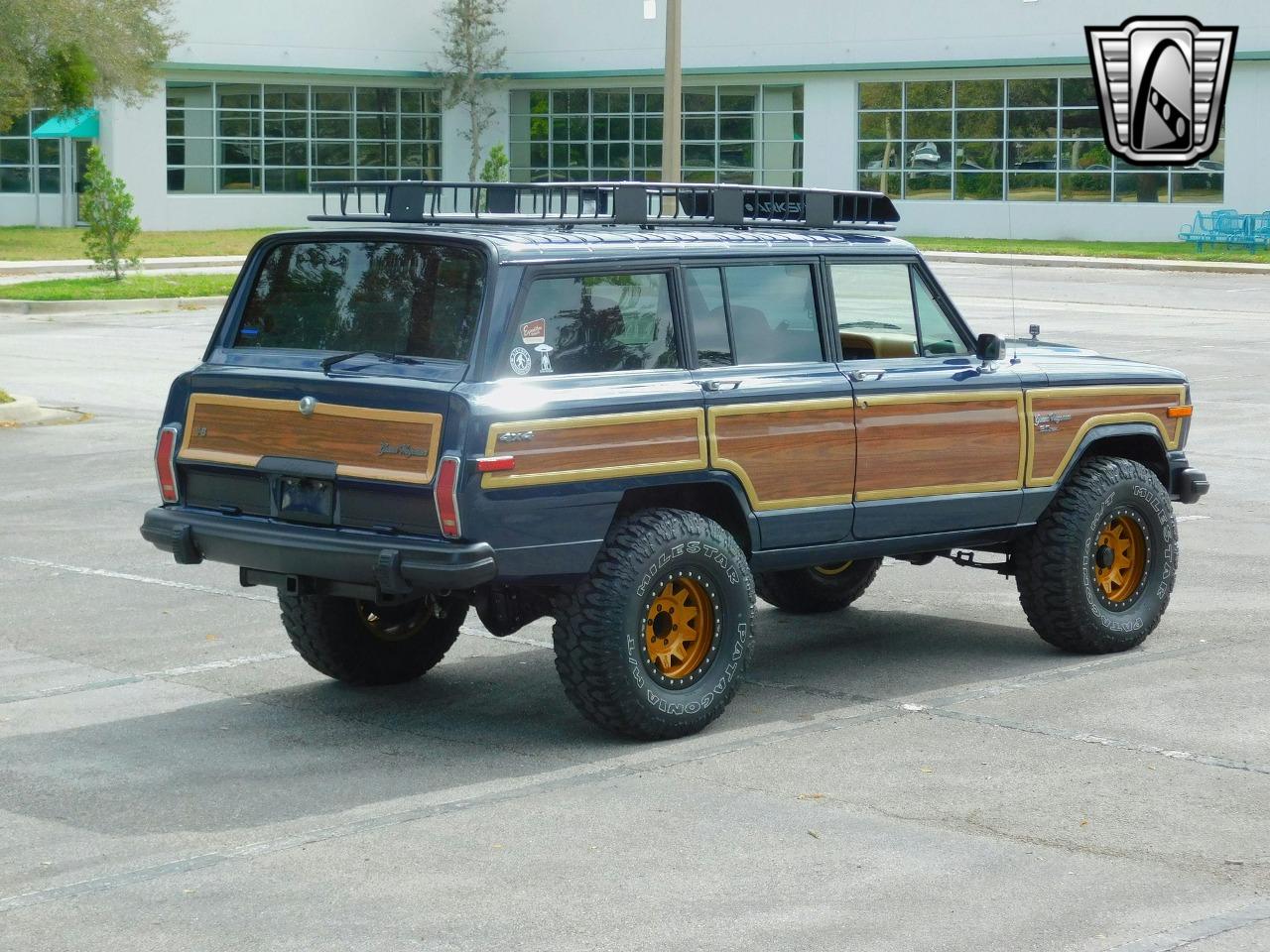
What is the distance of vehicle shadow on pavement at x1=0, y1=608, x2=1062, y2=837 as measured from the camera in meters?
6.59

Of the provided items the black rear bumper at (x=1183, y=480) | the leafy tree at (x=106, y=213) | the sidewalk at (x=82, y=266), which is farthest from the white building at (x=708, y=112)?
the black rear bumper at (x=1183, y=480)

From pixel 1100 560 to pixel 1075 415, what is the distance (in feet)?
2.31

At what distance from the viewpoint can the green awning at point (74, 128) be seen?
49.7m

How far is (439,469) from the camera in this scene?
22.2 feet

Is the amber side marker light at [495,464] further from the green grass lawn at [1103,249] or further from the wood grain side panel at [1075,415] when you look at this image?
the green grass lawn at [1103,249]

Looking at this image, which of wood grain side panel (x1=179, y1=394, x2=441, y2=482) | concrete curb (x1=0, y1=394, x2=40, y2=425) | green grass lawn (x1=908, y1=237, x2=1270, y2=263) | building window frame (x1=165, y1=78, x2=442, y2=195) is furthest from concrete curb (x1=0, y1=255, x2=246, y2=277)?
wood grain side panel (x1=179, y1=394, x2=441, y2=482)

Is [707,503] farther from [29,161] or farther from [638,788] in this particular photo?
[29,161]

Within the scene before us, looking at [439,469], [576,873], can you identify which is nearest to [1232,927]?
[576,873]

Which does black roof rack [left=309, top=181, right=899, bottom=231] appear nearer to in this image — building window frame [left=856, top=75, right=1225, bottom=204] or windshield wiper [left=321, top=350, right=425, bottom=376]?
windshield wiper [left=321, top=350, right=425, bottom=376]

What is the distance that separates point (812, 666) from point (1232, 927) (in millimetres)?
3444

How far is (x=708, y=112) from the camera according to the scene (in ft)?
182

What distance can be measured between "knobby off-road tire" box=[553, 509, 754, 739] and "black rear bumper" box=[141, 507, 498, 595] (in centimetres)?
52

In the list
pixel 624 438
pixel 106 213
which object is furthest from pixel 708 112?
pixel 624 438

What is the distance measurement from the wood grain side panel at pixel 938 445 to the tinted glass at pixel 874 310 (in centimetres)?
32
